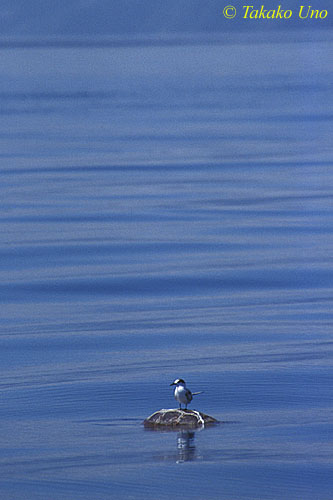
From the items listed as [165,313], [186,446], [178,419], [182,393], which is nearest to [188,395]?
[182,393]

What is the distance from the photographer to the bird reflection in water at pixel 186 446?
10419mm

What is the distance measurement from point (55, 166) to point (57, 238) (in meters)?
9.74

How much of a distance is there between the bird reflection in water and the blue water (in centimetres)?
1

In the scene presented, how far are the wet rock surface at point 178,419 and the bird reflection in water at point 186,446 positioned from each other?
0.39ft

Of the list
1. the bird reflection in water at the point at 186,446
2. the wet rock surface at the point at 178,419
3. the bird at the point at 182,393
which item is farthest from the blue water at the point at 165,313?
the bird at the point at 182,393

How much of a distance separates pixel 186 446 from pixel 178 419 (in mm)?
410

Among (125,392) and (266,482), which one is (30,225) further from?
(266,482)

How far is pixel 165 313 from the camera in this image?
1521cm

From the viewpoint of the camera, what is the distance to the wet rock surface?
11023mm

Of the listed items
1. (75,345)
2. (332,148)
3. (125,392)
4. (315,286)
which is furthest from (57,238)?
(332,148)

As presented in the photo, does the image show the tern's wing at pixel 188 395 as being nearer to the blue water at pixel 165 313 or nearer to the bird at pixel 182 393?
the bird at pixel 182 393

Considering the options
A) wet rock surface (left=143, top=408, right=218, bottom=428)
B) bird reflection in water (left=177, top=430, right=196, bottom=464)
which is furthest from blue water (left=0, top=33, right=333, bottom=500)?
wet rock surface (left=143, top=408, right=218, bottom=428)

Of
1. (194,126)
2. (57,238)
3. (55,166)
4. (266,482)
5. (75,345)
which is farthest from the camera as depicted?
(194,126)

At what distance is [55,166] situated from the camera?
1175 inches
